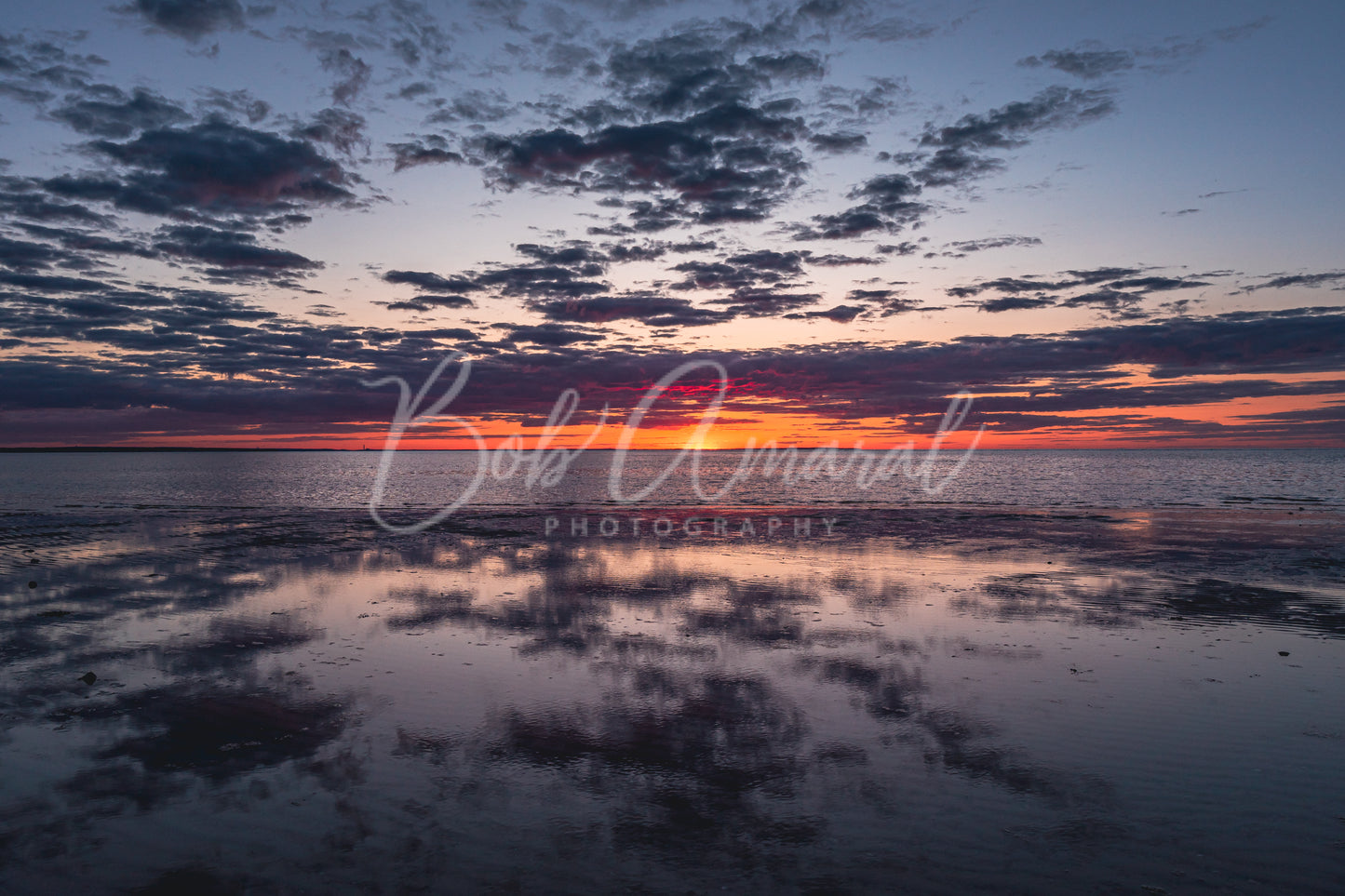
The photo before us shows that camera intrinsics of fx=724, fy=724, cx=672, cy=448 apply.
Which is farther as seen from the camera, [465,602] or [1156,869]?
[465,602]

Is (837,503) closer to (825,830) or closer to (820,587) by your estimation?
(820,587)

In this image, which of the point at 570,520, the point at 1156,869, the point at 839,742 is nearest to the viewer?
the point at 1156,869

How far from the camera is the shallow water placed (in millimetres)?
A: 7105

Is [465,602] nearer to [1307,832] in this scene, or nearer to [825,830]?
[825,830]

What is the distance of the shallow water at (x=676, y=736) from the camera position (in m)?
7.11

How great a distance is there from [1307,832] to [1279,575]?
2057 centimetres

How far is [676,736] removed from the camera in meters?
10.3

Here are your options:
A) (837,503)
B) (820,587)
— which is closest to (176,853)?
(820,587)

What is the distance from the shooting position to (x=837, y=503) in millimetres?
60250

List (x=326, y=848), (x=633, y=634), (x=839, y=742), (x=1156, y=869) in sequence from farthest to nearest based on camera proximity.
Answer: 1. (x=633, y=634)
2. (x=839, y=742)
3. (x=326, y=848)
4. (x=1156, y=869)

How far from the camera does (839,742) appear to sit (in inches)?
396

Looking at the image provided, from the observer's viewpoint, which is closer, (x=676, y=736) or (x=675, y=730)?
(x=676, y=736)

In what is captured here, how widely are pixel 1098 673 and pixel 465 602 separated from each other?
1503 centimetres

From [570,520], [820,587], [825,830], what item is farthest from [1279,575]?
[570,520]
